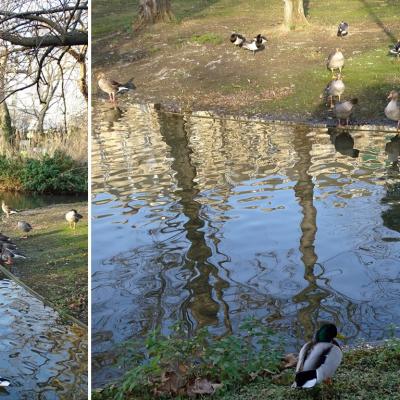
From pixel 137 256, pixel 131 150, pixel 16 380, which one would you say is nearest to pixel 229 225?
pixel 137 256

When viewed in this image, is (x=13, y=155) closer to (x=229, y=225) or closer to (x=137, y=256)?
(x=137, y=256)

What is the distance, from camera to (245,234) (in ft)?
24.3

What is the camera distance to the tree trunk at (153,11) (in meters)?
21.4

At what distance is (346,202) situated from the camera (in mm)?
8227

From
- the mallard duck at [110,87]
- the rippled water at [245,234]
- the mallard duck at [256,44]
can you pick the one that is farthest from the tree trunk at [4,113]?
the mallard duck at [256,44]

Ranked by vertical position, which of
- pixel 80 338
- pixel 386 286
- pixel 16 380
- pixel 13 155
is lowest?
pixel 386 286

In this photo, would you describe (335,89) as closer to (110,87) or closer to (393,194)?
(393,194)

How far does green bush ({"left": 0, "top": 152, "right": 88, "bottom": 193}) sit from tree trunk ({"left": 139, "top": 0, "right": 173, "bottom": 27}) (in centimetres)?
1905

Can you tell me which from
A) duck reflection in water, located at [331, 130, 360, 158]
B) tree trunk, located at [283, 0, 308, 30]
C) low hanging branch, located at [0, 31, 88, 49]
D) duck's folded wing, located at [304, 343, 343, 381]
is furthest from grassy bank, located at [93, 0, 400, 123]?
low hanging branch, located at [0, 31, 88, 49]

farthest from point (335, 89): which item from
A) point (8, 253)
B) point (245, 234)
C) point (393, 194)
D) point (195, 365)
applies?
point (8, 253)

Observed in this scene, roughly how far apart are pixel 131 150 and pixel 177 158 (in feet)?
3.02

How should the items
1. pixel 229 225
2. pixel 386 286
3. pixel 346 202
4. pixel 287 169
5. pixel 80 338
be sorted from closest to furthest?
pixel 80 338
pixel 386 286
pixel 229 225
pixel 346 202
pixel 287 169

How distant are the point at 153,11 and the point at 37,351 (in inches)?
762

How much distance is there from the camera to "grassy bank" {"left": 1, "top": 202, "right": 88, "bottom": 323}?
2986 mm
